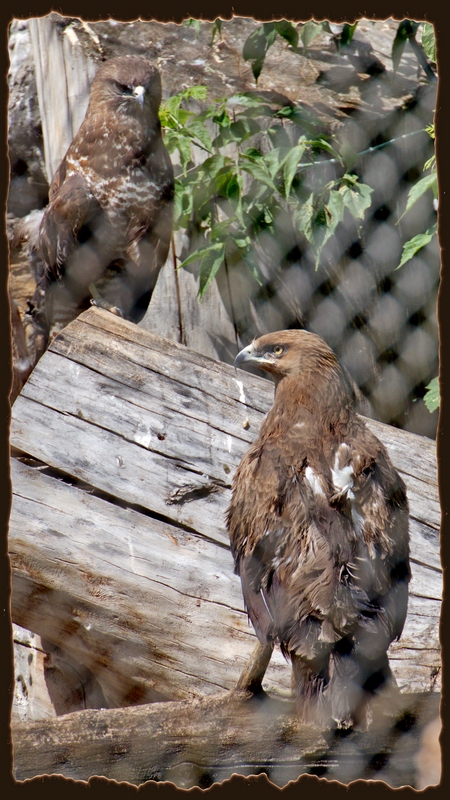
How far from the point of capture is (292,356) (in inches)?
60.2

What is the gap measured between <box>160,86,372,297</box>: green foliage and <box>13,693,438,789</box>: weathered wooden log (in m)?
0.83

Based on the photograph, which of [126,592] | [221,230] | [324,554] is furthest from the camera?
[221,230]

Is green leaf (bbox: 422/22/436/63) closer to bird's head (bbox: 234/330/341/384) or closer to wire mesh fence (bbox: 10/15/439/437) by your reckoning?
wire mesh fence (bbox: 10/15/439/437)

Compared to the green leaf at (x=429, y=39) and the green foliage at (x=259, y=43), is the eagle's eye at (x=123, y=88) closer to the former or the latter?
the green foliage at (x=259, y=43)

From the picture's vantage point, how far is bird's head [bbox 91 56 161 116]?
5.58 ft

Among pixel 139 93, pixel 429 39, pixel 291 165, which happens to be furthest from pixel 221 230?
pixel 429 39

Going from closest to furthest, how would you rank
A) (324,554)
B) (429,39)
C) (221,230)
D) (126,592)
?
(324,554) < (126,592) < (429,39) < (221,230)

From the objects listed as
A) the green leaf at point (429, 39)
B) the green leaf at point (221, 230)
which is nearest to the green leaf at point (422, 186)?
the green leaf at point (429, 39)

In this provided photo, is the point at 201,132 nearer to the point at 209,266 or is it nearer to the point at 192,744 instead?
the point at 209,266

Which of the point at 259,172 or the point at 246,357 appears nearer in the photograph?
the point at 246,357

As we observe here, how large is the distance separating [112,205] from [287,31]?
0.50 meters

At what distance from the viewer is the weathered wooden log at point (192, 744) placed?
1.35m

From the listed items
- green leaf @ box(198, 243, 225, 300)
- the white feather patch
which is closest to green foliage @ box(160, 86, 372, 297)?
green leaf @ box(198, 243, 225, 300)

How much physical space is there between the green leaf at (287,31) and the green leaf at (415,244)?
48cm
